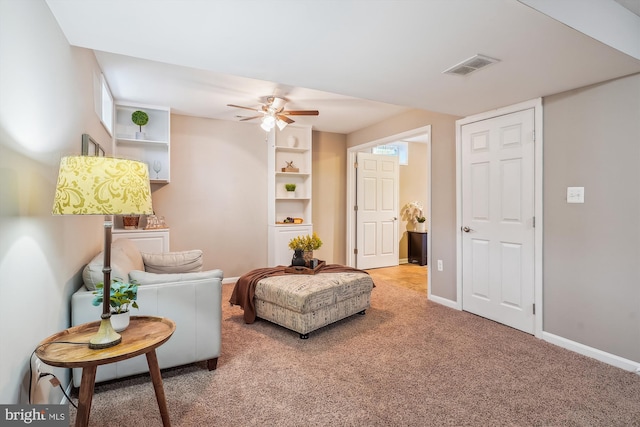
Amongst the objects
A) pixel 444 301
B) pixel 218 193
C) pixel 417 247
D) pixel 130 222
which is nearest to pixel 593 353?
pixel 444 301

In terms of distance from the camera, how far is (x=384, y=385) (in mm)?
2129

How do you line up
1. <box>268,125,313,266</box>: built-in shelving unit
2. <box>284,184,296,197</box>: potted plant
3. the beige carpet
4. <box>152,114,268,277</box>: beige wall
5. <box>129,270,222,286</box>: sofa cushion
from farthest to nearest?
1. <box>284,184,296,197</box>: potted plant
2. <box>268,125,313,266</box>: built-in shelving unit
3. <box>152,114,268,277</box>: beige wall
4. <box>129,270,222,286</box>: sofa cushion
5. the beige carpet

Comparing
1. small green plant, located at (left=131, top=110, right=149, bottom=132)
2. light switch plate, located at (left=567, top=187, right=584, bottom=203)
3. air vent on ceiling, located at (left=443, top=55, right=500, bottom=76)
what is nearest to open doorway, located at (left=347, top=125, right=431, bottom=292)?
small green plant, located at (left=131, top=110, right=149, bottom=132)

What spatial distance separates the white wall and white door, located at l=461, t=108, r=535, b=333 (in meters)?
3.48

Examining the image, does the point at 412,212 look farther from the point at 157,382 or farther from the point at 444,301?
the point at 157,382

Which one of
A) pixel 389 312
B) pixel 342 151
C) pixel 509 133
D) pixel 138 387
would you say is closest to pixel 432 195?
pixel 509 133

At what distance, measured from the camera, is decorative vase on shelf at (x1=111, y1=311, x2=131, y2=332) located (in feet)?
5.06

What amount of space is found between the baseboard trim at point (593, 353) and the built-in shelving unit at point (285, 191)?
323 cm

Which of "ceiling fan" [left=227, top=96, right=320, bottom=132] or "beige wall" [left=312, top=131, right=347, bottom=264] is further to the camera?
"beige wall" [left=312, top=131, right=347, bottom=264]

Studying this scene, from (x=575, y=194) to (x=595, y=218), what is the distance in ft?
0.77

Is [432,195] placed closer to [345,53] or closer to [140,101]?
[345,53]

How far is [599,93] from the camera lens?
2541 mm

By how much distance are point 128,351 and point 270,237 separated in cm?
372

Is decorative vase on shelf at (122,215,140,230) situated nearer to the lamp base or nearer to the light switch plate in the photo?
the lamp base
